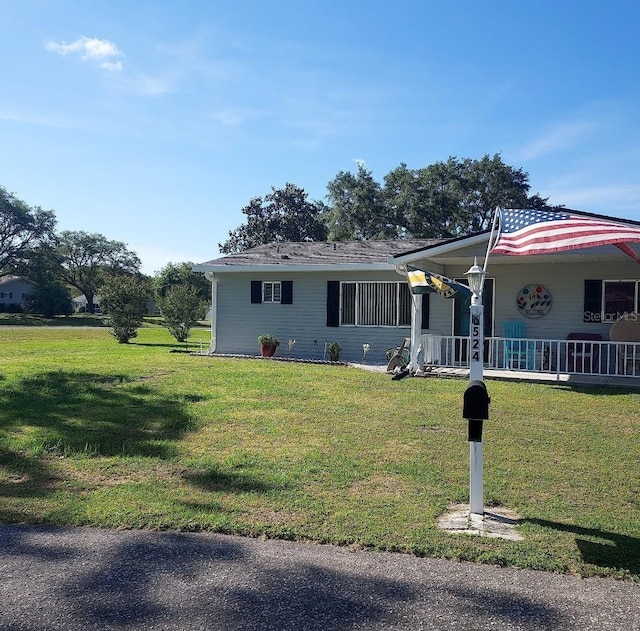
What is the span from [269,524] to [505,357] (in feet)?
30.3

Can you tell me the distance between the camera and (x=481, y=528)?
13.8 feet

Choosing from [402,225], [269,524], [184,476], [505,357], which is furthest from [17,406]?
[402,225]

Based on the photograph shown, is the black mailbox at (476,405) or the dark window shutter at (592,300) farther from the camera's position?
the dark window shutter at (592,300)

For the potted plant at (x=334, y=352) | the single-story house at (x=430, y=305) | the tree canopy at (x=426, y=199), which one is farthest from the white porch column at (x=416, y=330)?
the tree canopy at (x=426, y=199)

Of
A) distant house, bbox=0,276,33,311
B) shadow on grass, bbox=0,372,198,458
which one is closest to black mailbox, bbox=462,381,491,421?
shadow on grass, bbox=0,372,198,458

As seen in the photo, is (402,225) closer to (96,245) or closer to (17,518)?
(17,518)

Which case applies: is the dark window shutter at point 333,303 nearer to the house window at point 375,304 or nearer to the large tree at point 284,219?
the house window at point 375,304

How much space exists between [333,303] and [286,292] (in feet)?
4.72

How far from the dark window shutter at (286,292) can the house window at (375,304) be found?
58.3 inches

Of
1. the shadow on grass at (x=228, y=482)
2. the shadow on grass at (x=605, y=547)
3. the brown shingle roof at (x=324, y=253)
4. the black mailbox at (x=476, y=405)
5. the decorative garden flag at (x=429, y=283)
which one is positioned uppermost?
the brown shingle roof at (x=324, y=253)

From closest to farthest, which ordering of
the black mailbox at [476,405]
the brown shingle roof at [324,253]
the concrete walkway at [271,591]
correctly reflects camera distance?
the concrete walkway at [271,591], the black mailbox at [476,405], the brown shingle roof at [324,253]

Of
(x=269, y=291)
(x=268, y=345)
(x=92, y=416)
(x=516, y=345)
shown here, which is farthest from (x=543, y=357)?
(x=92, y=416)

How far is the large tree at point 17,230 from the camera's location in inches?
2202

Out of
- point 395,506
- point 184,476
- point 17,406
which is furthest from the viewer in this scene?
point 17,406
